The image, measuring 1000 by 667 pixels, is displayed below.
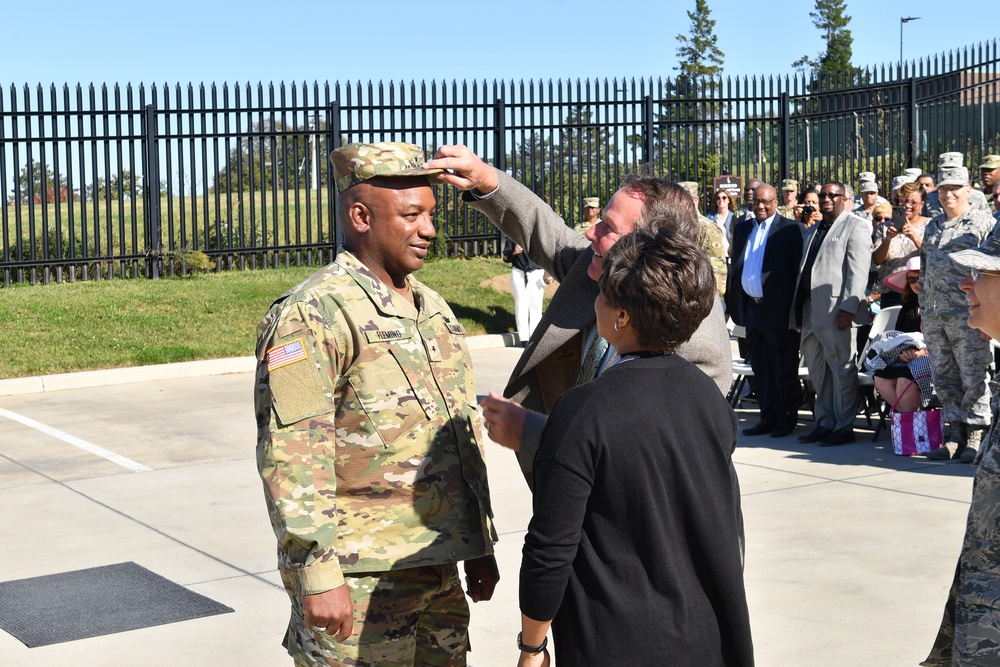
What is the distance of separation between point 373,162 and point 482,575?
114cm

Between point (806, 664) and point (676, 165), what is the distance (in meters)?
16.4

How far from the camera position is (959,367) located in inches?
321

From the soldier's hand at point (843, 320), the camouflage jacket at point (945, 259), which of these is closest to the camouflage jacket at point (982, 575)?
the camouflage jacket at point (945, 259)

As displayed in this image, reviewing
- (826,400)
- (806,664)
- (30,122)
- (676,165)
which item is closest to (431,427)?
(806,664)

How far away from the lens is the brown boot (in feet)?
26.7

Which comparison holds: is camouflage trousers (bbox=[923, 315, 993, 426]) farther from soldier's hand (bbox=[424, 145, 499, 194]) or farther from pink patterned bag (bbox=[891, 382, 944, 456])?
soldier's hand (bbox=[424, 145, 499, 194])

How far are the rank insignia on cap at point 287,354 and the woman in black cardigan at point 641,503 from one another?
67 centimetres

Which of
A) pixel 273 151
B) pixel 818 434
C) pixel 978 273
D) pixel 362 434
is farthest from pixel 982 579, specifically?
pixel 273 151

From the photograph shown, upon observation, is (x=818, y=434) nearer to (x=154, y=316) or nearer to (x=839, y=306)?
(x=839, y=306)

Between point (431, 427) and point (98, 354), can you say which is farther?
point (98, 354)

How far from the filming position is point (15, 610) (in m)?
5.31

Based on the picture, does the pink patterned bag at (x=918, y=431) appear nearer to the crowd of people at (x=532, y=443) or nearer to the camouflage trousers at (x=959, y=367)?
the camouflage trousers at (x=959, y=367)

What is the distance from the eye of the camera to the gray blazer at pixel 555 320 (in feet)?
9.91

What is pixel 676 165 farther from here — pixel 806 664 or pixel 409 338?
pixel 409 338
